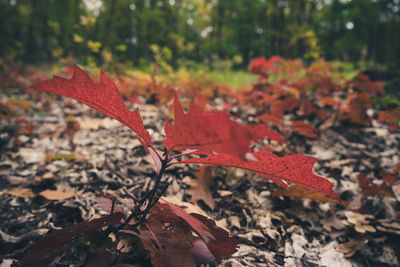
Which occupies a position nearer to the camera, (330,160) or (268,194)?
(268,194)

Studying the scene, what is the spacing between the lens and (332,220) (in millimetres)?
1105

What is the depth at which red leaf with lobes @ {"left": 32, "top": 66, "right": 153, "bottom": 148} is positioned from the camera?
49 cm

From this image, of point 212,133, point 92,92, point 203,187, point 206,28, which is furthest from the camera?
point 206,28

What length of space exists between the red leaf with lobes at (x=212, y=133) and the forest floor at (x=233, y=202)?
0.55 meters

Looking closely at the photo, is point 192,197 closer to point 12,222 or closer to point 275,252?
point 275,252

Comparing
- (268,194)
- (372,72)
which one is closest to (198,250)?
(268,194)

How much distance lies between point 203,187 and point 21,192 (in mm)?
905

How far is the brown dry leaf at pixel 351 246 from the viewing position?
94 centimetres

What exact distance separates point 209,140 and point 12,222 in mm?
1034

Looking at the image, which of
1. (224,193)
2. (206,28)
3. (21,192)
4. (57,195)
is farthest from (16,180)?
(206,28)

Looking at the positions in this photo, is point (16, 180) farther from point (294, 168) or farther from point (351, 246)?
point (351, 246)

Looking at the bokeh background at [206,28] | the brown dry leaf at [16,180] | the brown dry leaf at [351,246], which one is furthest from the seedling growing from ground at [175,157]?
the bokeh background at [206,28]

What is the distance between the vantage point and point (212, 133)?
0.41 meters

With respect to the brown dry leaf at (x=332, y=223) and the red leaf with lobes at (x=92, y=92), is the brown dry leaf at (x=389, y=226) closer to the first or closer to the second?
the brown dry leaf at (x=332, y=223)
